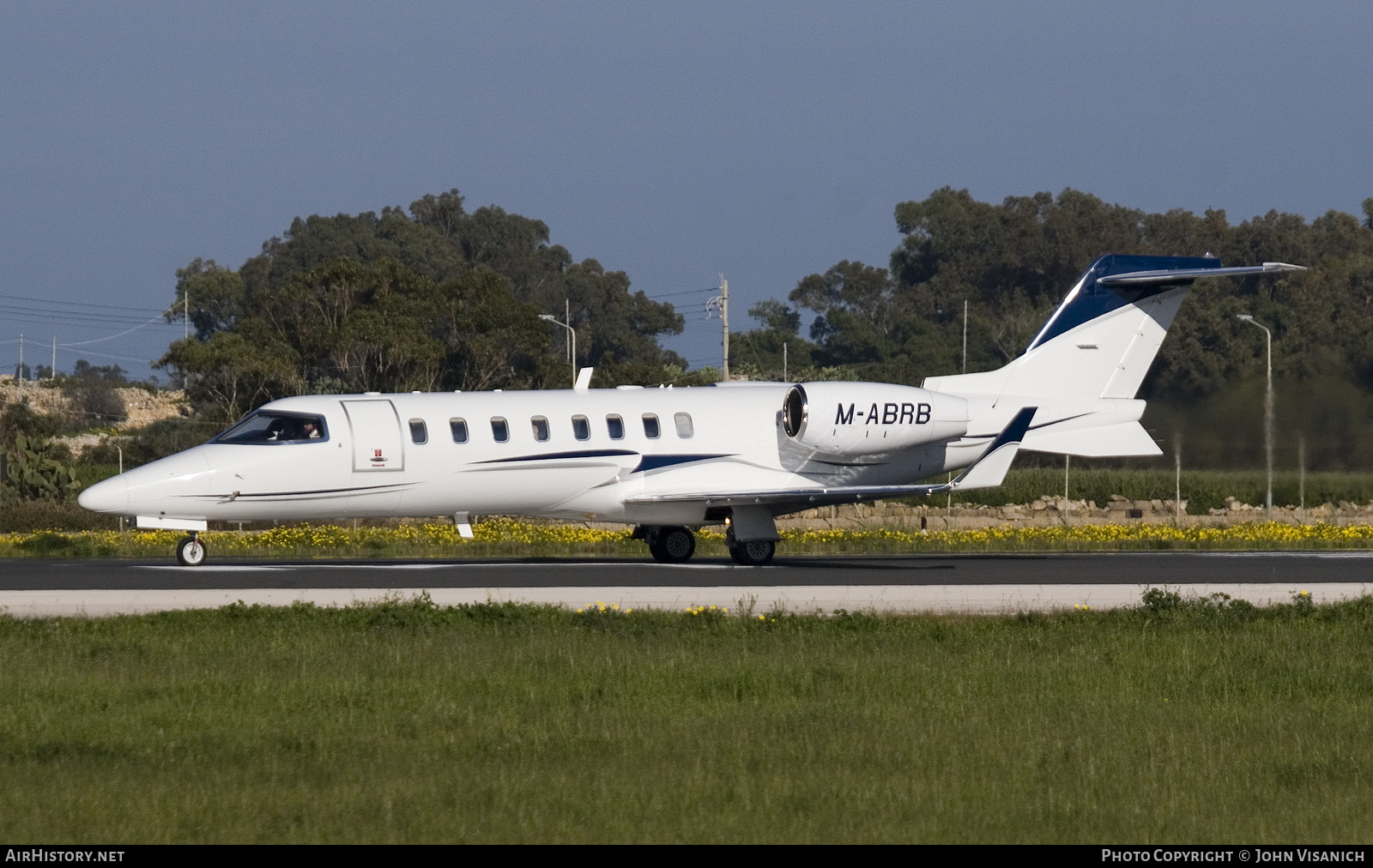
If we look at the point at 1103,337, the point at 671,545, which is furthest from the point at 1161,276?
the point at 671,545

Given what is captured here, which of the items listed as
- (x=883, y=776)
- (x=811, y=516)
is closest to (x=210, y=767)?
(x=883, y=776)

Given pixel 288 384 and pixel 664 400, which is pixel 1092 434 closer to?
pixel 664 400

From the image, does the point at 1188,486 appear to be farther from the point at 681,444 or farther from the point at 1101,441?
the point at 681,444

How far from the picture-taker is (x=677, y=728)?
1046cm

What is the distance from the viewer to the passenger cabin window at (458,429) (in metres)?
24.2

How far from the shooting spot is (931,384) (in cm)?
2745

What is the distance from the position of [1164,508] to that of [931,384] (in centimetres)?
1654

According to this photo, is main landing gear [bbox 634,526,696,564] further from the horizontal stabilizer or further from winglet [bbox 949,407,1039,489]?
the horizontal stabilizer

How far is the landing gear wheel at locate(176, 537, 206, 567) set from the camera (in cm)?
2391

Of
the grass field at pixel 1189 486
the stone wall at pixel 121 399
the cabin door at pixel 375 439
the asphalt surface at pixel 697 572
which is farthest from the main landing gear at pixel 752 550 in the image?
the stone wall at pixel 121 399

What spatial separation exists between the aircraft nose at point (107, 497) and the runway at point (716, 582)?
0.93m

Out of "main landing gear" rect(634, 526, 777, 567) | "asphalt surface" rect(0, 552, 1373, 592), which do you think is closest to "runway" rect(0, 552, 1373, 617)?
"asphalt surface" rect(0, 552, 1373, 592)

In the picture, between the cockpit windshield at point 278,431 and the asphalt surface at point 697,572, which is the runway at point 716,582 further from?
the cockpit windshield at point 278,431

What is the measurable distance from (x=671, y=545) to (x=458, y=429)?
445 cm
